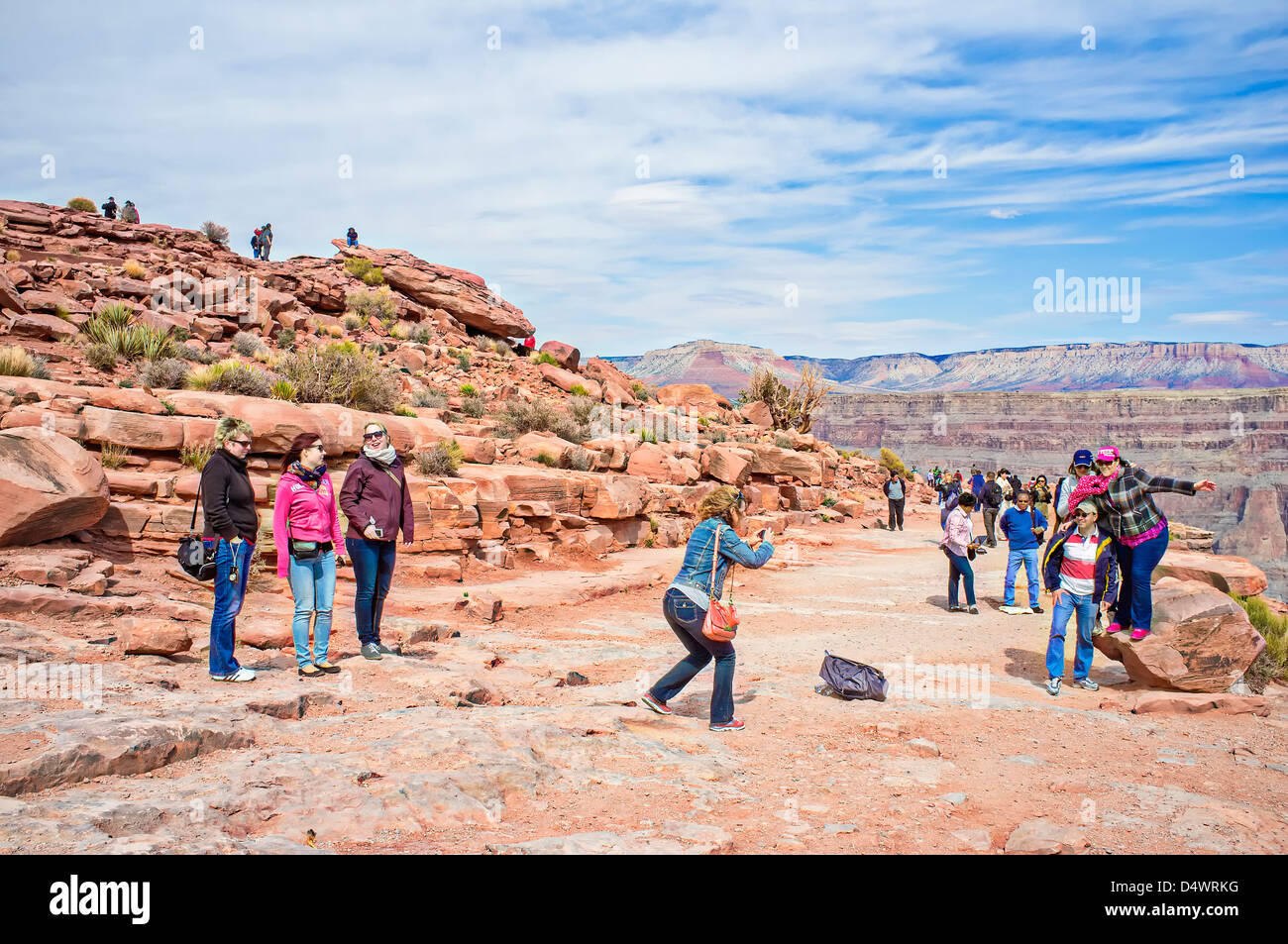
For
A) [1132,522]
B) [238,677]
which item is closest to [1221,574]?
[1132,522]

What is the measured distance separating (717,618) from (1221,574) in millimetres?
7140

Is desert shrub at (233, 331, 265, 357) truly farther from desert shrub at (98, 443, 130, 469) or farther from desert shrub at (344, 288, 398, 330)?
desert shrub at (98, 443, 130, 469)

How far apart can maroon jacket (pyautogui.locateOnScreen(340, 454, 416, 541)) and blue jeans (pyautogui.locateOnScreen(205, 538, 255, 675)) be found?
0.89 m

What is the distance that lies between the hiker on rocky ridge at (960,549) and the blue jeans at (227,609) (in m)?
8.65

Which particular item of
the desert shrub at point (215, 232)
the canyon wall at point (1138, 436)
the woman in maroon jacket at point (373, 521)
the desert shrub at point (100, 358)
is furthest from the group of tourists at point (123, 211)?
the canyon wall at point (1138, 436)

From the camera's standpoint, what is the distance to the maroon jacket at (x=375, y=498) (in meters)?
6.72

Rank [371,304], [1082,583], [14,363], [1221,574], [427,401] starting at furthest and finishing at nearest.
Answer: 1. [371,304]
2. [427,401]
3. [14,363]
4. [1221,574]
5. [1082,583]

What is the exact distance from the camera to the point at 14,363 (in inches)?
447

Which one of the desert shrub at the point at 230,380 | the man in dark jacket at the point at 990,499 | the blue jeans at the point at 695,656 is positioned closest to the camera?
the blue jeans at the point at 695,656

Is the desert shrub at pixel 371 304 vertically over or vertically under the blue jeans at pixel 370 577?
over

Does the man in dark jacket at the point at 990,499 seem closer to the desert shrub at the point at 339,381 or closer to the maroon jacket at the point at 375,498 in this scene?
the desert shrub at the point at 339,381

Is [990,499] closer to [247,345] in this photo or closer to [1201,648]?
[1201,648]

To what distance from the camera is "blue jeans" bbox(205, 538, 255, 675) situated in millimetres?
5953

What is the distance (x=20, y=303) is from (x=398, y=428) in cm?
944
